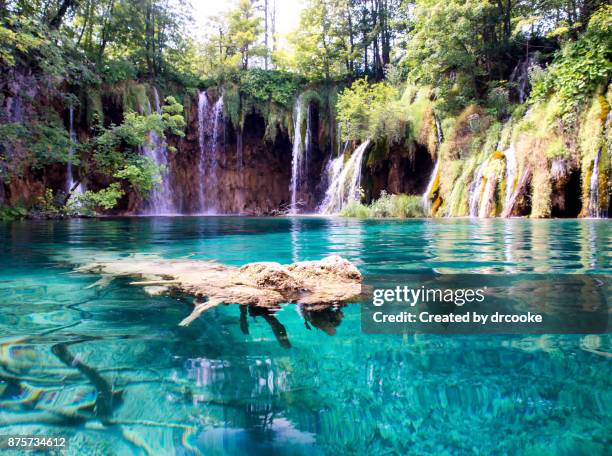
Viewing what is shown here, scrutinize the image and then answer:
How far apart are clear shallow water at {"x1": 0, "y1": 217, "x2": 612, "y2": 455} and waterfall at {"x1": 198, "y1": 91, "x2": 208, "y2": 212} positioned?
899 inches

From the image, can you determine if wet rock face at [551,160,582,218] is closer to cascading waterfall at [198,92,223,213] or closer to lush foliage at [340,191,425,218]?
lush foliage at [340,191,425,218]

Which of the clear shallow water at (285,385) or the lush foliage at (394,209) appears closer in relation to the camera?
the clear shallow water at (285,385)

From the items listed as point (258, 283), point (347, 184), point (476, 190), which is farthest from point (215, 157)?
point (258, 283)

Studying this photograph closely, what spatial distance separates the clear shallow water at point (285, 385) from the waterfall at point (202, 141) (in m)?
22.8

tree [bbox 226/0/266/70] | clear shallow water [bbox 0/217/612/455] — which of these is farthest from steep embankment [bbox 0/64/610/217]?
clear shallow water [bbox 0/217/612/455]

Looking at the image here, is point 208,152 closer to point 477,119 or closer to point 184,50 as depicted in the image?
point 184,50

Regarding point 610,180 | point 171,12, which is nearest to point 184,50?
point 171,12

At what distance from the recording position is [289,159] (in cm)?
2611

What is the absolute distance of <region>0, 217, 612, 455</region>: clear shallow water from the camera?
3.68ft

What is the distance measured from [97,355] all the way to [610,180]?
12.1m

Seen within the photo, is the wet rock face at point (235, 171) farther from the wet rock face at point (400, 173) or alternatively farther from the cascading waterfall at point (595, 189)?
the cascading waterfall at point (595, 189)

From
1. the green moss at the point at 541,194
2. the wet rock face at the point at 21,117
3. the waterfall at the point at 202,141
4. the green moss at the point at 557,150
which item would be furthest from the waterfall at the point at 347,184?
the wet rock face at the point at 21,117

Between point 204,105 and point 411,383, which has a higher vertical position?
point 204,105

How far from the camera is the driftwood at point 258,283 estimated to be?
2.44 m
